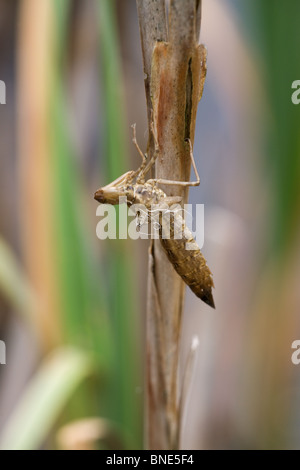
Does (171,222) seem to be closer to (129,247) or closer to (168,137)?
(168,137)

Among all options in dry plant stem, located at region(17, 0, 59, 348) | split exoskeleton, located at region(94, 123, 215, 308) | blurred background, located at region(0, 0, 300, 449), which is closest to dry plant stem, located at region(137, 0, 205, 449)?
split exoskeleton, located at region(94, 123, 215, 308)

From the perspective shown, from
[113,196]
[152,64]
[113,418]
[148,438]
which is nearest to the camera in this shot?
[152,64]

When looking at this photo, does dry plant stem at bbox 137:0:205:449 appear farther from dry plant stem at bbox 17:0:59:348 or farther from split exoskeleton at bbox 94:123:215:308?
dry plant stem at bbox 17:0:59:348

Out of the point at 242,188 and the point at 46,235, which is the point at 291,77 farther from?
the point at 46,235

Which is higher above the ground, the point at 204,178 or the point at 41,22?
the point at 41,22

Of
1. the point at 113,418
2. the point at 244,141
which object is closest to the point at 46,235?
the point at 113,418

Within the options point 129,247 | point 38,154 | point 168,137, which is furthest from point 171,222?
point 38,154

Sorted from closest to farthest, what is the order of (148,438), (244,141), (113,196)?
(148,438)
(113,196)
(244,141)
